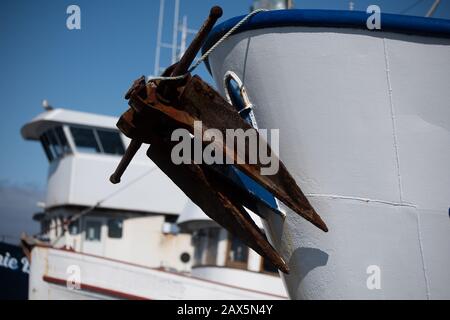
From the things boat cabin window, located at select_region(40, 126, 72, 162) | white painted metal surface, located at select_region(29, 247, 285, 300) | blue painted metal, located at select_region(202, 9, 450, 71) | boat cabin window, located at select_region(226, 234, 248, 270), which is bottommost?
white painted metal surface, located at select_region(29, 247, 285, 300)

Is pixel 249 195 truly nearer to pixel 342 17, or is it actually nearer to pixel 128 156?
pixel 128 156

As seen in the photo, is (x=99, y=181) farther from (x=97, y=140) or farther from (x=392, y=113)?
(x=392, y=113)

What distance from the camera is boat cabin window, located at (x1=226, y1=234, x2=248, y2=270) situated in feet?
34.7

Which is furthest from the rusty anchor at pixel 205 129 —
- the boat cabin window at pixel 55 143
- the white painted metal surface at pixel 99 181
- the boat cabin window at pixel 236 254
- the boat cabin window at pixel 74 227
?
the boat cabin window at pixel 55 143

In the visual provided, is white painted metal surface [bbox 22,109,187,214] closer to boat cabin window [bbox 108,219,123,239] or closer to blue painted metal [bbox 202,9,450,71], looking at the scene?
boat cabin window [bbox 108,219,123,239]

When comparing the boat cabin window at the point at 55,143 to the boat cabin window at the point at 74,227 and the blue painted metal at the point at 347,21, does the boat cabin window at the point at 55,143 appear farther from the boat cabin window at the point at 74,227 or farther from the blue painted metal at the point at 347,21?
the blue painted metal at the point at 347,21

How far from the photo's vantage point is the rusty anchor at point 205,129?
3.93 m

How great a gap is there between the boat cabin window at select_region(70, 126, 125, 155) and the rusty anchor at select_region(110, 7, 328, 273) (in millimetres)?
8891

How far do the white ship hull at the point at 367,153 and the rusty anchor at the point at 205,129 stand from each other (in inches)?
21.2

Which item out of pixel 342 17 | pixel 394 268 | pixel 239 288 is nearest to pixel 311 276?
pixel 394 268

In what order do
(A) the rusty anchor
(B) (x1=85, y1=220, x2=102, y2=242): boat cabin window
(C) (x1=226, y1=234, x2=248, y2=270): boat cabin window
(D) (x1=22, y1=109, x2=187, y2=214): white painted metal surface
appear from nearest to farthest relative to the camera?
(A) the rusty anchor, (C) (x1=226, y1=234, x2=248, y2=270): boat cabin window, (D) (x1=22, y1=109, x2=187, y2=214): white painted metal surface, (B) (x1=85, y1=220, x2=102, y2=242): boat cabin window

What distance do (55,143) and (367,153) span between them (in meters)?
10.1

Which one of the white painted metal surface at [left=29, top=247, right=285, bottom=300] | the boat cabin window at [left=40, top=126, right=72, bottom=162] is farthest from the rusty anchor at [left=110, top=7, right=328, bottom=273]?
the boat cabin window at [left=40, top=126, right=72, bottom=162]
